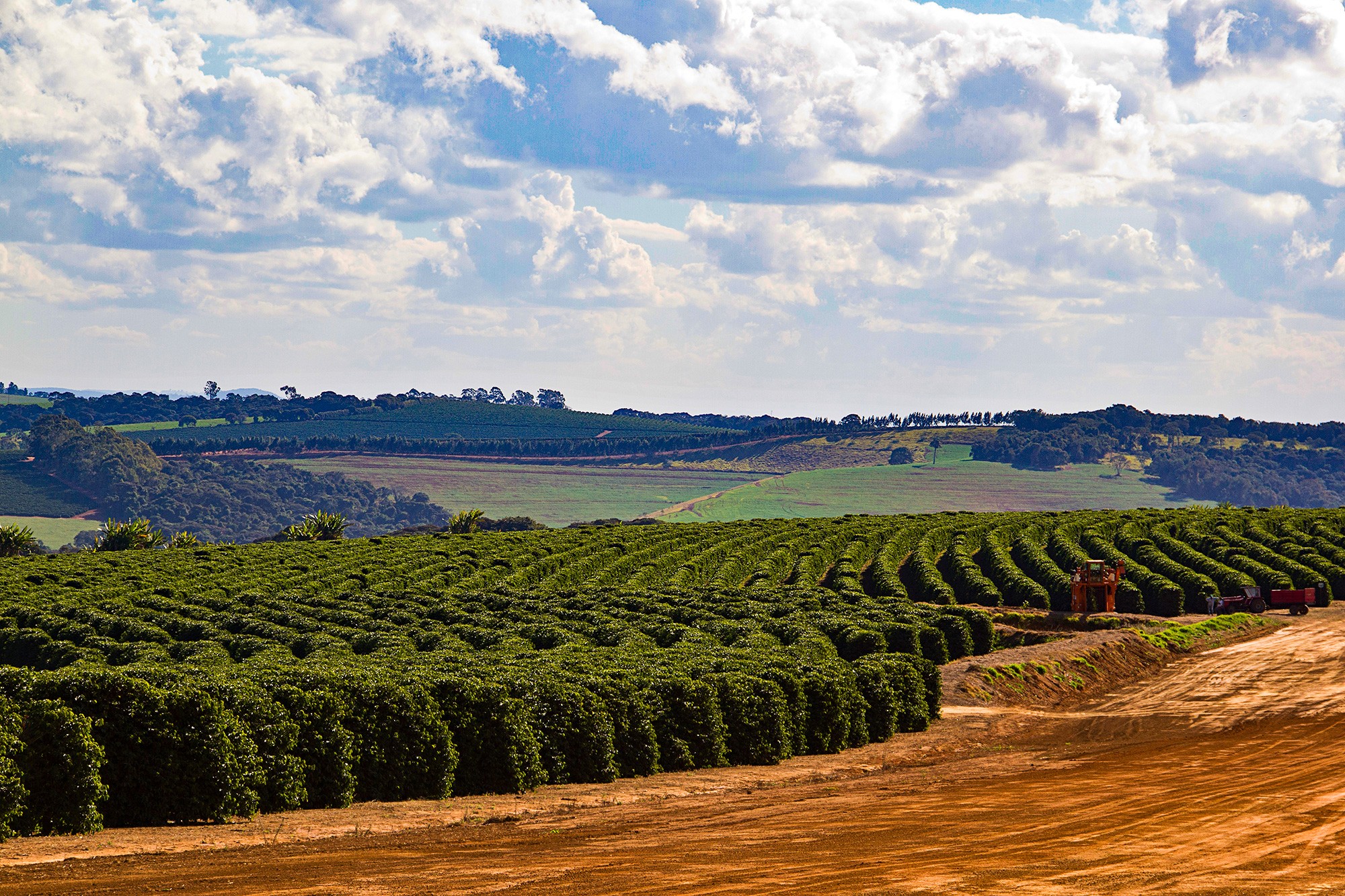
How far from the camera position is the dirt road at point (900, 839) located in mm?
13211

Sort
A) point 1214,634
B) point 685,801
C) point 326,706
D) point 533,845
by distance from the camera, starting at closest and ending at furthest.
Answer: point 533,845 < point 326,706 < point 685,801 < point 1214,634

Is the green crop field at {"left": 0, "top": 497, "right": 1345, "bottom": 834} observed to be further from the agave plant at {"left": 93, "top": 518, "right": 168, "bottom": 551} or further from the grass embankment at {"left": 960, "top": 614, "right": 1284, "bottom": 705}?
the agave plant at {"left": 93, "top": 518, "right": 168, "bottom": 551}

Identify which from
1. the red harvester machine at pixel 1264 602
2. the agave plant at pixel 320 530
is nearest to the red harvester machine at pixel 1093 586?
the red harvester machine at pixel 1264 602

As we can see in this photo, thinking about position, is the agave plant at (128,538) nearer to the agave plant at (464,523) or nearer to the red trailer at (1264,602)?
the agave plant at (464,523)

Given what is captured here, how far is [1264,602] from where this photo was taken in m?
56.3

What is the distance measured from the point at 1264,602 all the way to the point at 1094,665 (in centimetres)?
2138

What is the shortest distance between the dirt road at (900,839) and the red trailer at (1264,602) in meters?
30.1

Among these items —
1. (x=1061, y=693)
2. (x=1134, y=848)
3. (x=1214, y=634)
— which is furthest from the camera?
(x=1214, y=634)

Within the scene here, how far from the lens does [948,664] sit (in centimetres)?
3988

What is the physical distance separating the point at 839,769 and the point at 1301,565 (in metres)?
49.0

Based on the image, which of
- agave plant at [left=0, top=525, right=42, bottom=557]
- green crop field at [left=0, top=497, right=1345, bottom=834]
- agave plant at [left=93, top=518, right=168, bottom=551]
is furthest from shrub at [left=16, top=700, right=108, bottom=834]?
agave plant at [left=0, top=525, right=42, bottom=557]

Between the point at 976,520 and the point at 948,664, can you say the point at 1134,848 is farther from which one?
the point at 976,520

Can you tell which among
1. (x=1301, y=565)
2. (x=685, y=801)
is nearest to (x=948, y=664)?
(x=685, y=801)

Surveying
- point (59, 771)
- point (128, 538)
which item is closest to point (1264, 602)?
point (59, 771)
